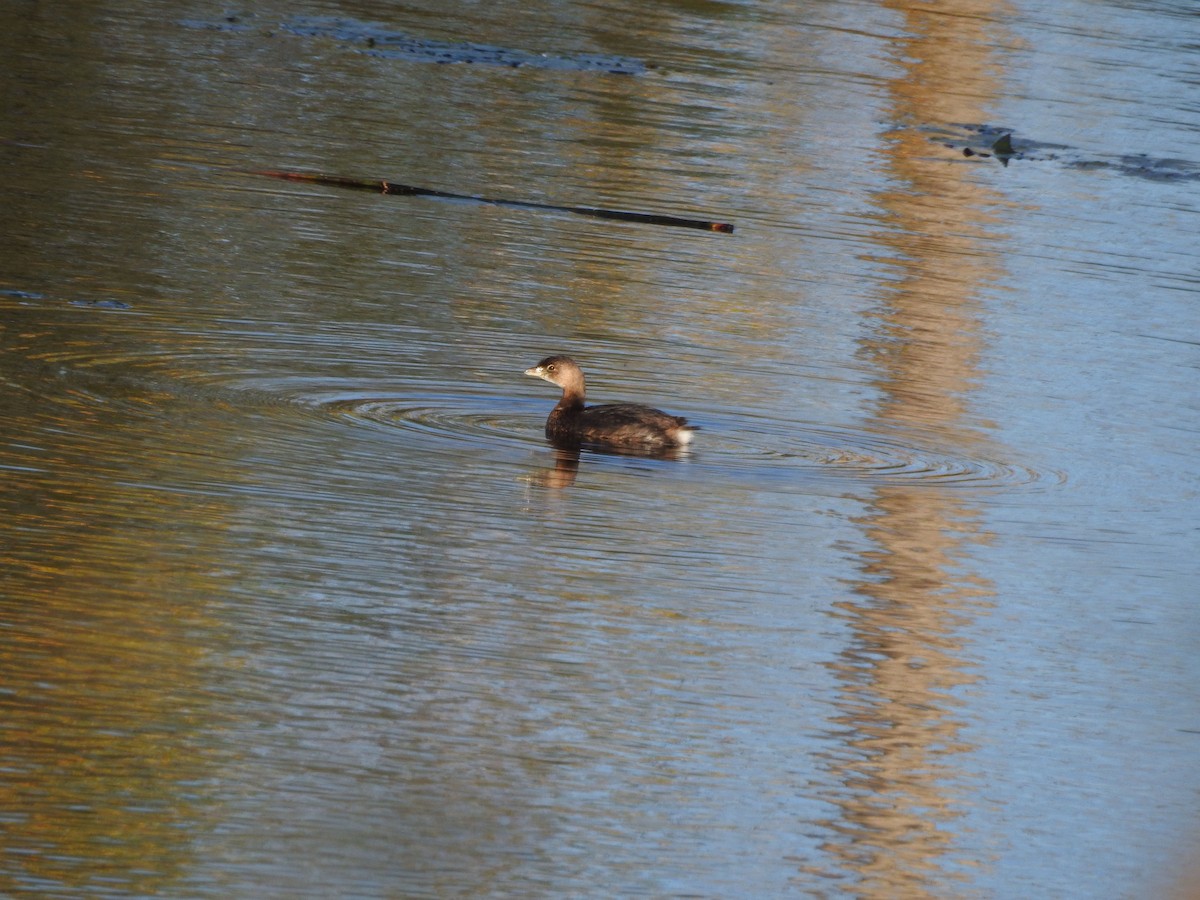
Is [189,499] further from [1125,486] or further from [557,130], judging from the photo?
[557,130]

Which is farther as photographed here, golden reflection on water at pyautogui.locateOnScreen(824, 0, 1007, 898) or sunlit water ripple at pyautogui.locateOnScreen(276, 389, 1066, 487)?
sunlit water ripple at pyautogui.locateOnScreen(276, 389, 1066, 487)

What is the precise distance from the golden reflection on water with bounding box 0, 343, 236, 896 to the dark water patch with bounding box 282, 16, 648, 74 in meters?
13.1

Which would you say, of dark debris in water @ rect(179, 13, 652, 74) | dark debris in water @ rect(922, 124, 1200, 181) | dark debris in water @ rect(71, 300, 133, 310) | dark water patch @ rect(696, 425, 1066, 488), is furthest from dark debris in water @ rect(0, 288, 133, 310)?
dark debris in water @ rect(922, 124, 1200, 181)

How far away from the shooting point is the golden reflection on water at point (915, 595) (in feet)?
21.5

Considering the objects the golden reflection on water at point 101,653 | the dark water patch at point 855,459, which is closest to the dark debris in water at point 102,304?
the golden reflection on water at point 101,653

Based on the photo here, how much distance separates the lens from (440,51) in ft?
75.7

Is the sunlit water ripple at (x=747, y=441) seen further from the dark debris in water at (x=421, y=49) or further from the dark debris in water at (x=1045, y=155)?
the dark debris in water at (x=421, y=49)

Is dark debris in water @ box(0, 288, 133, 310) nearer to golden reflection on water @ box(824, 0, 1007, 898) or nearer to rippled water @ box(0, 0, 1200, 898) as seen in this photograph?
rippled water @ box(0, 0, 1200, 898)

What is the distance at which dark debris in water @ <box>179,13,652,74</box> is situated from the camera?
22.8 metres

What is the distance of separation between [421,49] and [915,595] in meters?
15.2

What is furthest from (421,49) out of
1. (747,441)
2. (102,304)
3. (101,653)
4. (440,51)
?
(101,653)

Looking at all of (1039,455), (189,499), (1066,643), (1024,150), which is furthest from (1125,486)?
(1024,150)

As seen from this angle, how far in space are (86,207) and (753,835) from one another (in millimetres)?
9061

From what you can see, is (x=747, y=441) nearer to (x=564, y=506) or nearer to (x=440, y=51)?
(x=564, y=506)
